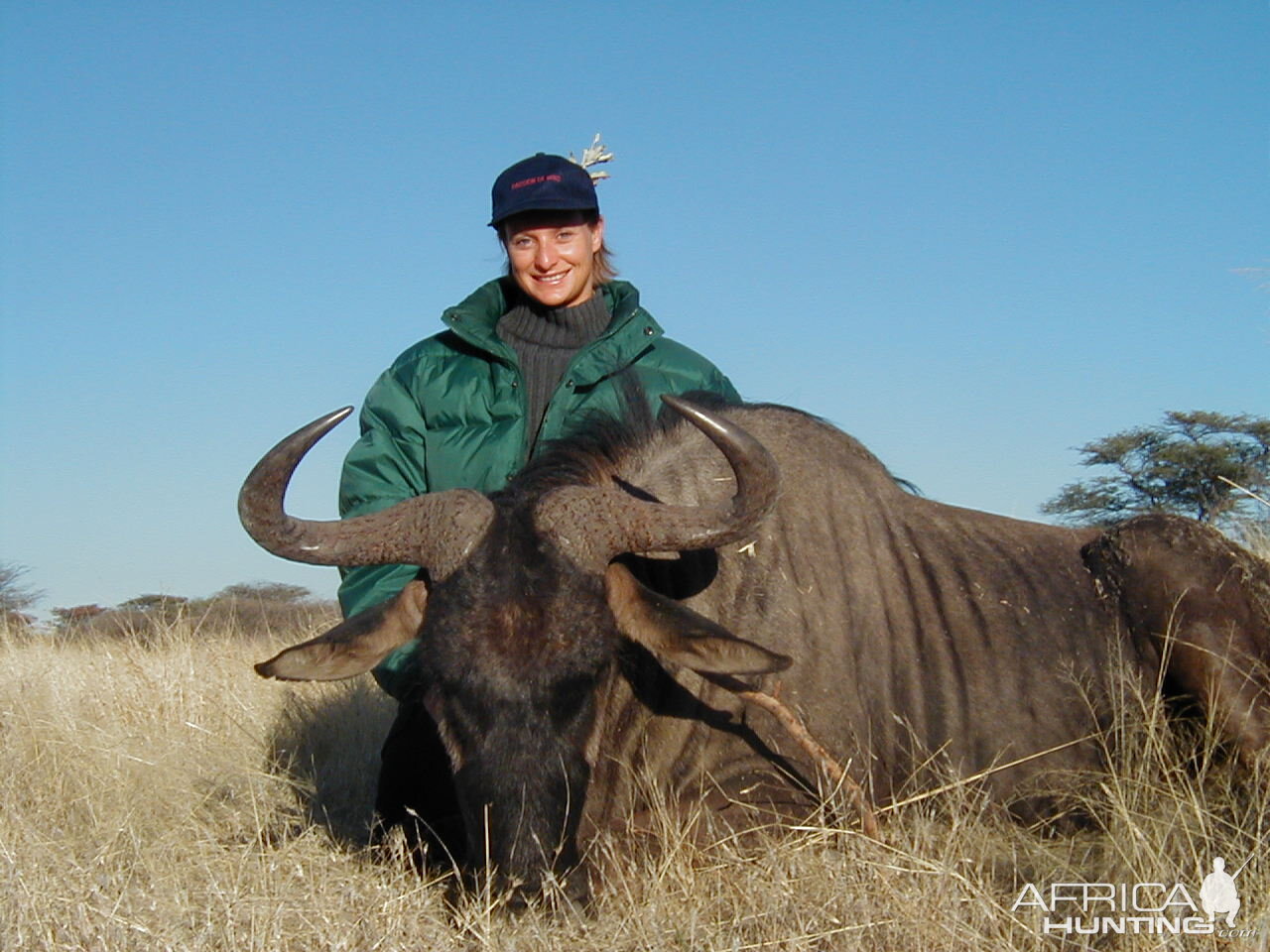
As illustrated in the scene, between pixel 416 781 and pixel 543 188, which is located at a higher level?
pixel 543 188

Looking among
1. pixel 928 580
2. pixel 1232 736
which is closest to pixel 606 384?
pixel 928 580

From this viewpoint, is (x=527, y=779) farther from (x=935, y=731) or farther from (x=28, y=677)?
(x=28, y=677)

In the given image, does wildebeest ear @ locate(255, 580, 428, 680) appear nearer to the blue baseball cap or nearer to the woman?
the woman

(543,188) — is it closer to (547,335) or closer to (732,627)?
(547,335)

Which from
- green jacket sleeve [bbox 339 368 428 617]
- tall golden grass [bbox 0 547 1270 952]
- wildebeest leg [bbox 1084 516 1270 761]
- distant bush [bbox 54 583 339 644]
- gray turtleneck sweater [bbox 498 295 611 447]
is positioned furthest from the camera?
distant bush [bbox 54 583 339 644]

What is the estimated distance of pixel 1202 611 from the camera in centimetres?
546

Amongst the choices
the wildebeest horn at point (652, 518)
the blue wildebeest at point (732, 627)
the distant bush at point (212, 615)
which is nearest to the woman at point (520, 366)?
the blue wildebeest at point (732, 627)

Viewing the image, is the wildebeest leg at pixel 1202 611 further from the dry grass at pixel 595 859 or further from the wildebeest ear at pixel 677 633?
the wildebeest ear at pixel 677 633

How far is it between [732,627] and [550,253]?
2179 mm

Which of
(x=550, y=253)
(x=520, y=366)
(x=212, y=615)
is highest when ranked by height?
(x=550, y=253)

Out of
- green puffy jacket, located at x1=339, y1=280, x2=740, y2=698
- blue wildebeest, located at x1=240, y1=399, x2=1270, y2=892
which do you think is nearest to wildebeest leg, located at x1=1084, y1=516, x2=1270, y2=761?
blue wildebeest, located at x1=240, y1=399, x2=1270, y2=892

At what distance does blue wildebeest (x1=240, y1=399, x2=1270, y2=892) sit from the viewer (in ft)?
13.6

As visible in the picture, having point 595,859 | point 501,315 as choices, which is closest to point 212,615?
point 501,315

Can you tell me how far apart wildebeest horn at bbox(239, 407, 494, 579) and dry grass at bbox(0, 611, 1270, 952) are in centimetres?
105
